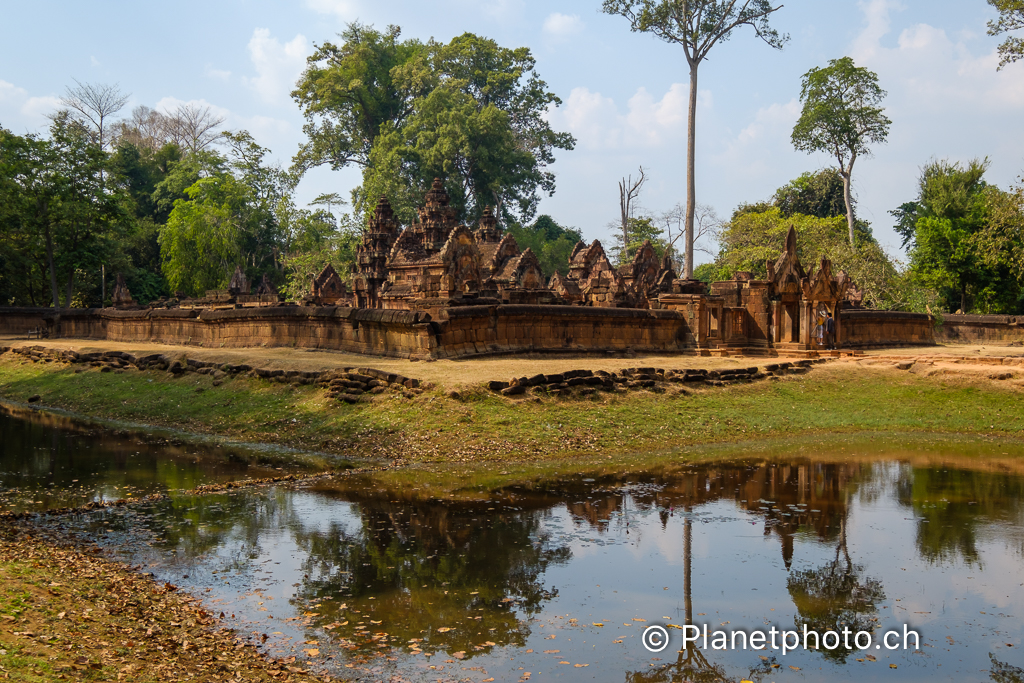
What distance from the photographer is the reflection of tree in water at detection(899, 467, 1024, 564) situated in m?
8.84

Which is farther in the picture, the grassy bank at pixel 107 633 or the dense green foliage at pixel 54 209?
the dense green foliage at pixel 54 209

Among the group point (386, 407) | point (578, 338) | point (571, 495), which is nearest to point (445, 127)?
point (578, 338)

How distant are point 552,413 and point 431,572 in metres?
7.02

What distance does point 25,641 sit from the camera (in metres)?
5.49

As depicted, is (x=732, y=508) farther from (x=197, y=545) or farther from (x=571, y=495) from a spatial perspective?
(x=197, y=545)

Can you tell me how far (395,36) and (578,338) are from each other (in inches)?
2247

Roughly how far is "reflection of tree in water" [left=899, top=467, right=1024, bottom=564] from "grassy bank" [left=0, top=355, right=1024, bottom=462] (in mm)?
3574

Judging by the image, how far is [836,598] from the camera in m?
7.32

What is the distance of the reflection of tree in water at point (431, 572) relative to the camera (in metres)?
6.68

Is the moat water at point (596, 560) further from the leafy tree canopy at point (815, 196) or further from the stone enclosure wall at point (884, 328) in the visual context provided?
the leafy tree canopy at point (815, 196)

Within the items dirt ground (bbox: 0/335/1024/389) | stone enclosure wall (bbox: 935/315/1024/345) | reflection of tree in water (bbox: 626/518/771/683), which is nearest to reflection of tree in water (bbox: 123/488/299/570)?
reflection of tree in water (bbox: 626/518/771/683)

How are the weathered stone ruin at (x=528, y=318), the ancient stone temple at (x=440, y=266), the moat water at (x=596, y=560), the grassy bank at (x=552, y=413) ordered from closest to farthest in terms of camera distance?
the moat water at (x=596, y=560), the grassy bank at (x=552, y=413), the weathered stone ruin at (x=528, y=318), the ancient stone temple at (x=440, y=266)

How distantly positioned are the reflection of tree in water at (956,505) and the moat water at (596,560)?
0.04 m

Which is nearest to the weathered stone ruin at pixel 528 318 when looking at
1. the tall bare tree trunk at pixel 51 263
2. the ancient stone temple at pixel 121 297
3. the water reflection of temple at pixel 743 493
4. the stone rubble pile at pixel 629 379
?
the tall bare tree trunk at pixel 51 263
